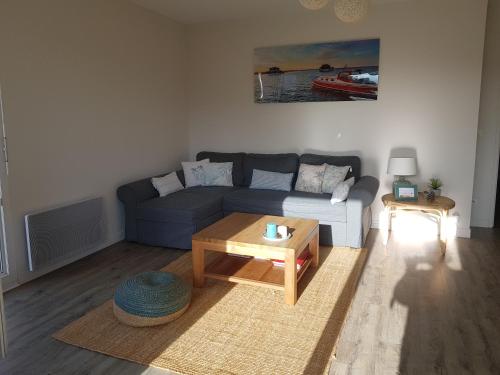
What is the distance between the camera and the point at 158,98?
4973mm

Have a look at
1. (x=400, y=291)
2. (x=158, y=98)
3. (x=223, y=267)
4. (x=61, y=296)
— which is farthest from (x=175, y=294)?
(x=158, y=98)

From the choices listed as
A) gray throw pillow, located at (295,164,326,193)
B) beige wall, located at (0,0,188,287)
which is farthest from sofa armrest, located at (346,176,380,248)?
beige wall, located at (0,0,188,287)

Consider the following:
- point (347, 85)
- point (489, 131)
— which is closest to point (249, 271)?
point (347, 85)

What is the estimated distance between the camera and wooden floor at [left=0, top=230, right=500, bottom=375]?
2.25m

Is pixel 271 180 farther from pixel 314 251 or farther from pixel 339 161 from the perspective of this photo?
pixel 314 251

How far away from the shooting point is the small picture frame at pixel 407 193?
4.10 metres

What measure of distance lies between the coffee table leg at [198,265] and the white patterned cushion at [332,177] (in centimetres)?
180

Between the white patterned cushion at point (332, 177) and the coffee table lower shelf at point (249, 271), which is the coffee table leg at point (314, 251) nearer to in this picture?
the coffee table lower shelf at point (249, 271)

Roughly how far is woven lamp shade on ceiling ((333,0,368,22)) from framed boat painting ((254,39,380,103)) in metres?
1.99

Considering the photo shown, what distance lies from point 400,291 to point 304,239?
814 millimetres

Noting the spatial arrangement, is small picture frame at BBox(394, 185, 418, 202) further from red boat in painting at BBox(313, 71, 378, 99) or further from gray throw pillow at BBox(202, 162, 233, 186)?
gray throw pillow at BBox(202, 162, 233, 186)

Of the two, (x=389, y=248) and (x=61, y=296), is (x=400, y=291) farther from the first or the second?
(x=61, y=296)

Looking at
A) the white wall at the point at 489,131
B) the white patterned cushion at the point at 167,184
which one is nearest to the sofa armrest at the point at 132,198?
the white patterned cushion at the point at 167,184

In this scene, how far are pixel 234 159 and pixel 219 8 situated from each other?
5.69 ft
